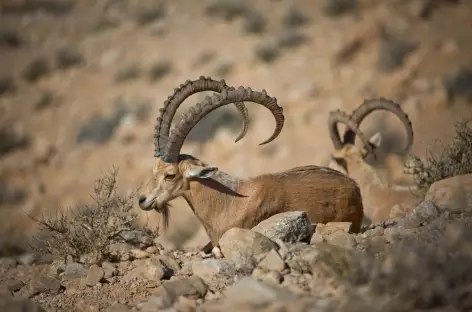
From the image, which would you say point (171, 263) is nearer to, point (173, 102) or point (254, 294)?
point (173, 102)

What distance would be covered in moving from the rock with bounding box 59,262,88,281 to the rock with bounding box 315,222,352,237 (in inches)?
94.0

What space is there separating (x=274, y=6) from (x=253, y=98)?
17619 mm

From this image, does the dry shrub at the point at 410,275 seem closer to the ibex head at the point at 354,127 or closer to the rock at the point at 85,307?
the rock at the point at 85,307

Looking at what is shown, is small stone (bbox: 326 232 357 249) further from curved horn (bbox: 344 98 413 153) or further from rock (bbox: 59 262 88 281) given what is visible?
curved horn (bbox: 344 98 413 153)

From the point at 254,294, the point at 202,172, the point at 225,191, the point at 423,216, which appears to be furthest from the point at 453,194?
the point at 254,294

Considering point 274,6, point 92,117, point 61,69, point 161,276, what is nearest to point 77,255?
point 161,276

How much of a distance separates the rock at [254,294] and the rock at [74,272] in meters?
2.52

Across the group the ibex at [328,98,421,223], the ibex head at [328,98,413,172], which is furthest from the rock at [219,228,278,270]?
the ibex head at [328,98,413,172]

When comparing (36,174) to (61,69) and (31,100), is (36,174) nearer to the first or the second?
(31,100)

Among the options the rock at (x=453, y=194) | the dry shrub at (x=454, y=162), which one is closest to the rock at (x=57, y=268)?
the rock at (x=453, y=194)

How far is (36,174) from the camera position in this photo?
57.9 feet

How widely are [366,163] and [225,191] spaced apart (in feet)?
16.1

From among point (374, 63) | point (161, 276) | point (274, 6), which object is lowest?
point (161, 276)

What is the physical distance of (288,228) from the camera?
239 inches
